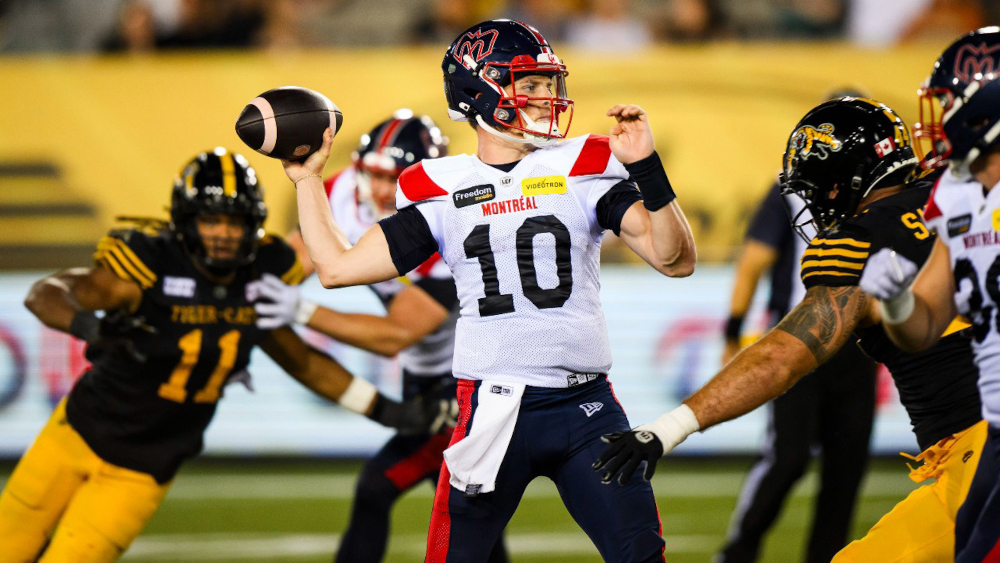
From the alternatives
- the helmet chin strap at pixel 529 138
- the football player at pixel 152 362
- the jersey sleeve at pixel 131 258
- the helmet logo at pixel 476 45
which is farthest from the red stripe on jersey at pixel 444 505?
the jersey sleeve at pixel 131 258

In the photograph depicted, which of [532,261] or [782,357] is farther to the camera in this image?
[532,261]

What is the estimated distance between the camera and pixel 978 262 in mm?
2574

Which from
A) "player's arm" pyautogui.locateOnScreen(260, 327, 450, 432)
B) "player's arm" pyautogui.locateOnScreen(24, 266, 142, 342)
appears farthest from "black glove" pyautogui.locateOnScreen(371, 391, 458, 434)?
"player's arm" pyautogui.locateOnScreen(24, 266, 142, 342)

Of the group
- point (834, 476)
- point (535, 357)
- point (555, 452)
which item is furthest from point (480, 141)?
point (834, 476)

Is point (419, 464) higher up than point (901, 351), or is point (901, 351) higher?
point (901, 351)

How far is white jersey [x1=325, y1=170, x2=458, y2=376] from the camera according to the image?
4.49m

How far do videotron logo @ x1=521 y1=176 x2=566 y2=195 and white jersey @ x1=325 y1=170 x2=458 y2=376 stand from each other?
1.32 m

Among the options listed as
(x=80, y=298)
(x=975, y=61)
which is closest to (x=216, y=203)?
(x=80, y=298)

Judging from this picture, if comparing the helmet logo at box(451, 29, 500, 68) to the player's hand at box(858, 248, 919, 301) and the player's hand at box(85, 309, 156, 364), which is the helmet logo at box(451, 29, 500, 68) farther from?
the player's hand at box(85, 309, 156, 364)

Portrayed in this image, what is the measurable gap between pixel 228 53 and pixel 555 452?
5.66 metres

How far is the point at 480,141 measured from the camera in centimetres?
326

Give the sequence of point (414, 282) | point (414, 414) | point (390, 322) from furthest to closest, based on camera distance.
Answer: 1. point (414, 282)
2. point (390, 322)
3. point (414, 414)

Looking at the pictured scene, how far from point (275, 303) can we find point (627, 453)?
6.13 feet

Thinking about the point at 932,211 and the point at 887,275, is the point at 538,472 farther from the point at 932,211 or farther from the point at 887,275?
the point at 932,211
